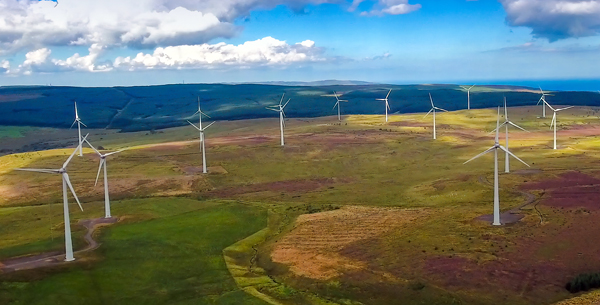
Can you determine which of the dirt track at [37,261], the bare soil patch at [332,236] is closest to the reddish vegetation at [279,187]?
the bare soil patch at [332,236]

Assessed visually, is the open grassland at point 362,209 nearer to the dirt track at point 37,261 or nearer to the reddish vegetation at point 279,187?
the reddish vegetation at point 279,187

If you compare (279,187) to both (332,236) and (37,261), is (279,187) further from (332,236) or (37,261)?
(37,261)

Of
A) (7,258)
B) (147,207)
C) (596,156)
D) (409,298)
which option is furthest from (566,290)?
(596,156)

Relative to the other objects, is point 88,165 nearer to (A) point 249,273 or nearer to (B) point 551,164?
(A) point 249,273

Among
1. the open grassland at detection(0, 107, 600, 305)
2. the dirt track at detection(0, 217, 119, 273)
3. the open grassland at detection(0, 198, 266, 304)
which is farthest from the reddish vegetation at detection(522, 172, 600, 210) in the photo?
the dirt track at detection(0, 217, 119, 273)

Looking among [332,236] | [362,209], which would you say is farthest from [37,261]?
[362,209]

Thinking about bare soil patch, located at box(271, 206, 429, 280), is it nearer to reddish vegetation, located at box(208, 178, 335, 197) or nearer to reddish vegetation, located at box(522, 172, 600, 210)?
reddish vegetation, located at box(522, 172, 600, 210)
